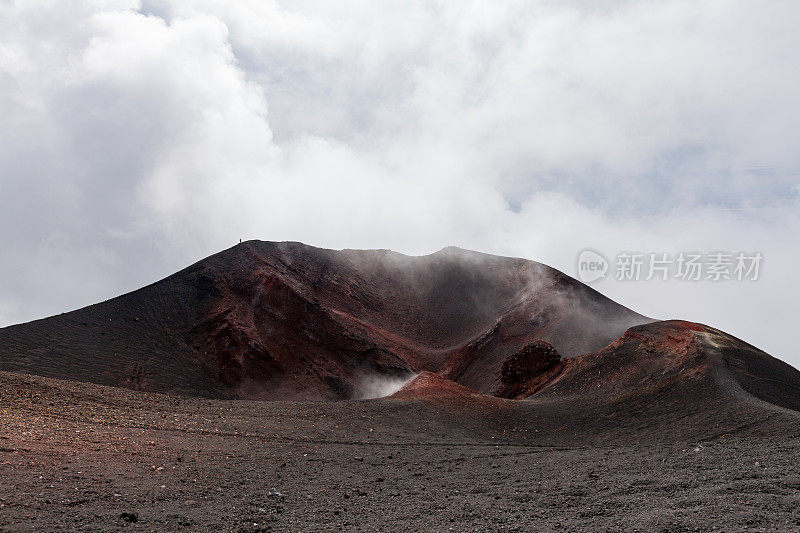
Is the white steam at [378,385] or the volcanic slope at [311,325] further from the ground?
the volcanic slope at [311,325]

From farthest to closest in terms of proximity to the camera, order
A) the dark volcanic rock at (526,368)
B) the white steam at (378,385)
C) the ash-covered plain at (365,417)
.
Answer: the white steam at (378,385) → the dark volcanic rock at (526,368) → the ash-covered plain at (365,417)

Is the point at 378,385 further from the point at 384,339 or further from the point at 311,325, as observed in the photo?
the point at 384,339

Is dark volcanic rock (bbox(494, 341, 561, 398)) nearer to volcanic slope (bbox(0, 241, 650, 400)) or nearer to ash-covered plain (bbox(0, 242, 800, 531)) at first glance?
ash-covered plain (bbox(0, 242, 800, 531))

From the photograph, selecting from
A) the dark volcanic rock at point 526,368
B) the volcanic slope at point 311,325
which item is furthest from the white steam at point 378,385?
the dark volcanic rock at point 526,368

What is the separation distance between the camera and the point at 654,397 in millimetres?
22031

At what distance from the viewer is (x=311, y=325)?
41.2 meters

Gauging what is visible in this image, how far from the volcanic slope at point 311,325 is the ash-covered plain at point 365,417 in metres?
0.17

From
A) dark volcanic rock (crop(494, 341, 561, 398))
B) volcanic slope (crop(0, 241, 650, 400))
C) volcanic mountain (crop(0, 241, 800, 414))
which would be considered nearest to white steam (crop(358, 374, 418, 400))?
volcanic mountain (crop(0, 241, 800, 414))

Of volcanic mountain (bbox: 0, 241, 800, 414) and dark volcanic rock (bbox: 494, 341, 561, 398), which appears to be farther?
dark volcanic rock (bbox: 494, 341, 561, 398)

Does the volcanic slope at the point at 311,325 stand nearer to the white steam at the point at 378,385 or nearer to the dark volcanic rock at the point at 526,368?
the white steam at the point at 378,385

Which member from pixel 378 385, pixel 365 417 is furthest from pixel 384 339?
pixel 365 417

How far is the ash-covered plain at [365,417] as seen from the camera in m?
9.16

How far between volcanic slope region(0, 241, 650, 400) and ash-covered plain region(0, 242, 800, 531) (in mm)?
172

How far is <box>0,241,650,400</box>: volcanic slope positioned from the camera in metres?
30.3
